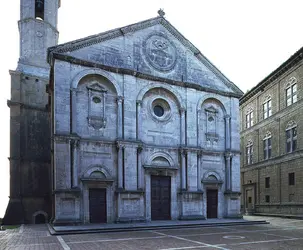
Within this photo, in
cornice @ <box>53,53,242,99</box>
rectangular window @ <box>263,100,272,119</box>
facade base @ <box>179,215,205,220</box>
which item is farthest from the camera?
rectangular window @ <box>263,100,272,119</box>

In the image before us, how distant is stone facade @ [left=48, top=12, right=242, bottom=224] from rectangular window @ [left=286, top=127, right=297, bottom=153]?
290 inches

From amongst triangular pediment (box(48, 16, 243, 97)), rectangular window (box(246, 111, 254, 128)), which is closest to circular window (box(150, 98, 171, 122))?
triangular pediment (box(48, 16, 243, 97))

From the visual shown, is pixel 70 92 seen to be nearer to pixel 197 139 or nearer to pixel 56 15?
pixel 197 139

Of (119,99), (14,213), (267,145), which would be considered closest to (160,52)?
(119,99)

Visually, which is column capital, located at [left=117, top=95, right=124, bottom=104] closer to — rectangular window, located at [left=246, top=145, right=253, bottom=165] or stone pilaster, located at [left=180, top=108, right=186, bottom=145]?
stone pilaster, located at [left=180, top=108, right=186, bottom=145]

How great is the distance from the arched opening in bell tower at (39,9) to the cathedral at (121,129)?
36cm

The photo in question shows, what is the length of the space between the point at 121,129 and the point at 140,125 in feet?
5.17

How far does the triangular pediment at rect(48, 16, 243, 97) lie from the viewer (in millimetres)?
22414

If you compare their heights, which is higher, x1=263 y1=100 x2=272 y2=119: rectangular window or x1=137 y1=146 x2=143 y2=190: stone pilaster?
x1=263 y1=100 x2=272 y2=119: rectangular window

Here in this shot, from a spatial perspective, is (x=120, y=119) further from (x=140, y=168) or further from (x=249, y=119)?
(x=249, y=119)

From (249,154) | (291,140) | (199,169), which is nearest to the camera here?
(199,169)

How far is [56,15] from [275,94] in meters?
25.0

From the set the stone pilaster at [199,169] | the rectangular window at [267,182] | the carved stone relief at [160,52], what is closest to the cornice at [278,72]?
the rectangular window at [267,182]

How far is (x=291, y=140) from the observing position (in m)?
31.2
